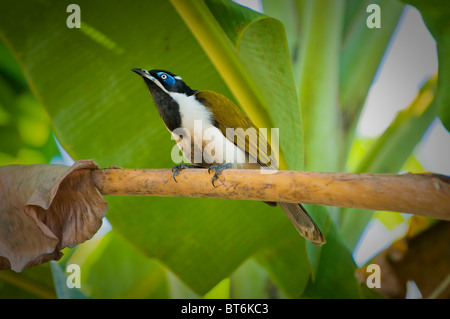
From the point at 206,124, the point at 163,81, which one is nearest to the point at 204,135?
the point at 206,124

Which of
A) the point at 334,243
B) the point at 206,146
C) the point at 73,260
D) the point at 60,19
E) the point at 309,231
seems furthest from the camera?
the point at 73,260

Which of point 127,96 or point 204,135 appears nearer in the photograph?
point 204,135

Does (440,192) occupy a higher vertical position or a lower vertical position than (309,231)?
higher

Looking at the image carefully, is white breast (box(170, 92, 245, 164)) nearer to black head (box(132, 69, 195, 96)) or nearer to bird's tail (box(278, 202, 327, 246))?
black head (box(132, 69, 195, 96))

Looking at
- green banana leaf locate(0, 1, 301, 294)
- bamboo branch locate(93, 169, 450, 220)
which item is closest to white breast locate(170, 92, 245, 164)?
green banana leaf locate(0, 1, 301, 294)

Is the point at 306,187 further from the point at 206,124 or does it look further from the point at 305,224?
the point at 206,124

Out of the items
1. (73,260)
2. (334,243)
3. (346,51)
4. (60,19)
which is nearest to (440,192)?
(334,243)

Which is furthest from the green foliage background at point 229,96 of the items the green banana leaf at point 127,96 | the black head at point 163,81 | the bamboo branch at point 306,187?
the bamboo branch at point 306,187

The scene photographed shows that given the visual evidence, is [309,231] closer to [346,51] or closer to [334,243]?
[334,243]
